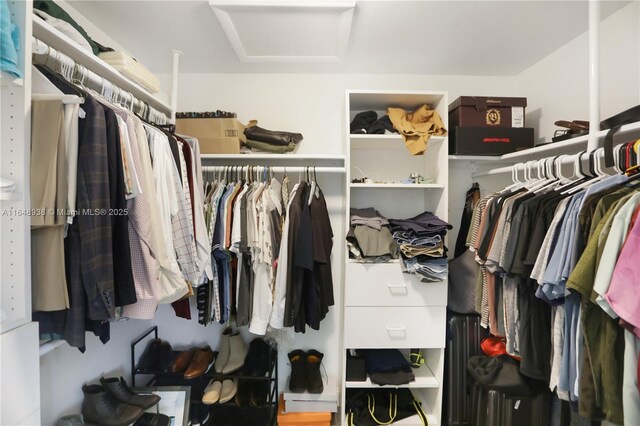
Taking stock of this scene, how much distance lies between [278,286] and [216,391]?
0.82 m

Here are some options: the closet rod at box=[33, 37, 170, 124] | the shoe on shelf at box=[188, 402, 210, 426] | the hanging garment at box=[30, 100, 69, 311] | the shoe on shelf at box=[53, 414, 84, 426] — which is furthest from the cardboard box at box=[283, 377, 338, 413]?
the closet rod at box=[33, 37, 170, 124]

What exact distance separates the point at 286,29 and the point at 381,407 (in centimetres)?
224

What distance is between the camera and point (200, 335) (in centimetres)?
201

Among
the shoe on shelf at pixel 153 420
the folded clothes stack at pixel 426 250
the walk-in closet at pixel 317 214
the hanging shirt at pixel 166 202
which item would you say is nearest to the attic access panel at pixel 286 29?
the walk-in closet at pixel 317 214

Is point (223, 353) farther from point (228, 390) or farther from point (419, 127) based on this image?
point (419, 127)

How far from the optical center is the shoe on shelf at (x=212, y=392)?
1.65 metres

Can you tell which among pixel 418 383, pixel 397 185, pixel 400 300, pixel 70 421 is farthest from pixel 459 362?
pixel 70 421

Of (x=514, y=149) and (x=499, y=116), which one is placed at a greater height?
(x=499, y=116)

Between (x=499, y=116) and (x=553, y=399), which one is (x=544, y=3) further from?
(x=553, y=399)

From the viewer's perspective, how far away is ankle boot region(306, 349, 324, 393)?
5.80ft

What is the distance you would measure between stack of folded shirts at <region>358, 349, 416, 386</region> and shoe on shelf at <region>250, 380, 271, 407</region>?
2.06 feet

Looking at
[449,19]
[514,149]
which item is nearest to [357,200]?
[514,149]

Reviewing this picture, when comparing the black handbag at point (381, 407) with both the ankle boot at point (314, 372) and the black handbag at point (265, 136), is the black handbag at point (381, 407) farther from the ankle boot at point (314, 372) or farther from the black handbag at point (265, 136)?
the black handbag at point (265, 136)

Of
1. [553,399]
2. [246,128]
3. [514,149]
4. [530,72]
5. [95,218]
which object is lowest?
[553,399]
